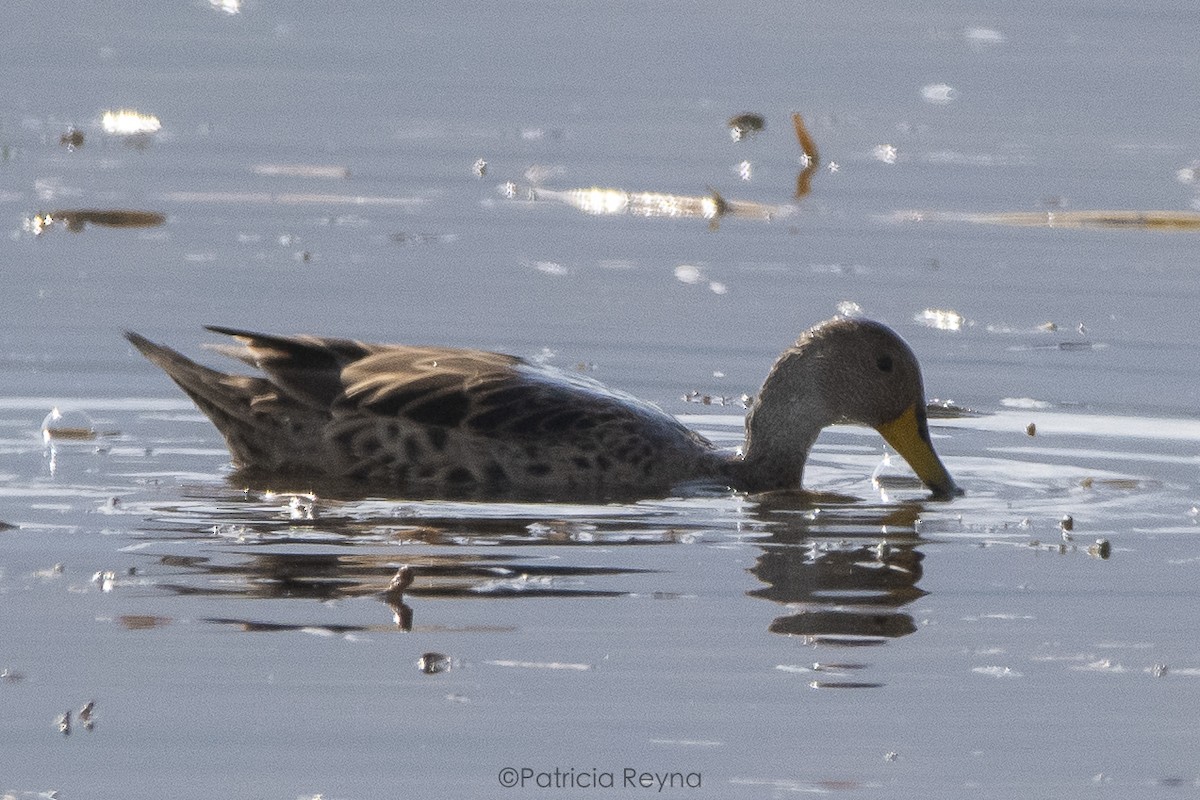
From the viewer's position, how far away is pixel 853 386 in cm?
924

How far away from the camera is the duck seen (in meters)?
8.91

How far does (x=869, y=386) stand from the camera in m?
9.22

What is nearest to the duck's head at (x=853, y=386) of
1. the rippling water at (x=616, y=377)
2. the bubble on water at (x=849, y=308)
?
the rippling water at (x=616, y=377)

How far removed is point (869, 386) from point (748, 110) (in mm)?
8215

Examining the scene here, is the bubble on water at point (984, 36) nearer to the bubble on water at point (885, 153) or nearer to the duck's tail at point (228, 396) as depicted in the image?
the bubble on water at point (885, 153)

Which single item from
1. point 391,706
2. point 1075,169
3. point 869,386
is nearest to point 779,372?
point 869,386

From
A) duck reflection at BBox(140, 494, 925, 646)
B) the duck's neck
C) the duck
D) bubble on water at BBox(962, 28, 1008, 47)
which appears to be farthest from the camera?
bubble on water at BBox(962, 28, 1008, 47)

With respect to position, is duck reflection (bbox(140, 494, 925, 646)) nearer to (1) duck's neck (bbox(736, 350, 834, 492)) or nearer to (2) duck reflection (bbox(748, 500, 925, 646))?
(2) duck reflection (bbox(748, 500, 925, 646))

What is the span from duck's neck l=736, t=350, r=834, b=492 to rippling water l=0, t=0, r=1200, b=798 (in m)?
0.19

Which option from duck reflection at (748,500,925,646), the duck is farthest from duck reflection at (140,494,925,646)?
the duck

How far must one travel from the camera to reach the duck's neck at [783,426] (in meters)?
9.16

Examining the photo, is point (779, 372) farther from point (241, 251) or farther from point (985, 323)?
point (241, 251)

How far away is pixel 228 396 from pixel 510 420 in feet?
3.51

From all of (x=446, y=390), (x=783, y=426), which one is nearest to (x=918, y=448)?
(x=783, y=426)
